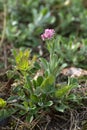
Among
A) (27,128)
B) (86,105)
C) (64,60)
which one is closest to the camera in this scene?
(27,128)

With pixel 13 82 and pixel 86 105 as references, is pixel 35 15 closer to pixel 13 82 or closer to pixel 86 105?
pixel 13 82

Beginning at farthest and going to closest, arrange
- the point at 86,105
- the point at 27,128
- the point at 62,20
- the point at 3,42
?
1. the point at 62,20
2. the point at 3,42
3. the point at 86,105
4. the point at 27,128

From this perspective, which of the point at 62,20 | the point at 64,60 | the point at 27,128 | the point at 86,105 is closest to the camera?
the point at 27,128

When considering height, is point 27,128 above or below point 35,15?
below

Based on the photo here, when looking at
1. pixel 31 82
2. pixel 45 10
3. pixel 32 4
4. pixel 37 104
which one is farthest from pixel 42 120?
pixel 32 4

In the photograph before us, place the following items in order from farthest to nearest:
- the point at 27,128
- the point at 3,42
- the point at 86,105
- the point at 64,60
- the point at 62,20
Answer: the point at 62,20 → the point at 3,42 → the point at 64,60 → the point at 86,105 → the point at 27,128

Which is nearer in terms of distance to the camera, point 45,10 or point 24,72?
point 24,72

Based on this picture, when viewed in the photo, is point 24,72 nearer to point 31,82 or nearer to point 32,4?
point 31,82

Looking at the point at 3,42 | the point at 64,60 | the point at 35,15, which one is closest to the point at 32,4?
the point at 35,15

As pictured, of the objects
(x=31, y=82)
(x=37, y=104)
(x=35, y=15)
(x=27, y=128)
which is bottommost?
(x=27, y=128)
